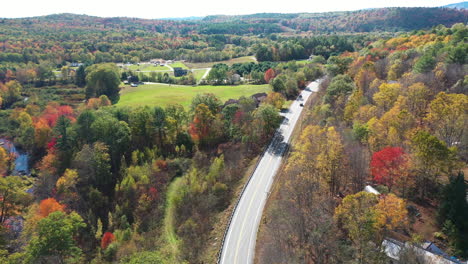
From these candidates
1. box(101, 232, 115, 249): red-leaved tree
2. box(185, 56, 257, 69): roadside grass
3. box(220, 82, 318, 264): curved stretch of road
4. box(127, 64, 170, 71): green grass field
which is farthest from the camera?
box(185, 56, 257, 69): roadside grass

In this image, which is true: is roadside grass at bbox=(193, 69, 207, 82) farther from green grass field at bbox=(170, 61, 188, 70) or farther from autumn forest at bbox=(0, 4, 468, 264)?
autumn forest at bbox=(0, 4, 468, 264)

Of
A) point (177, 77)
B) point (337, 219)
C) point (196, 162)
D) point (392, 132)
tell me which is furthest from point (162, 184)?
point (177, 77)

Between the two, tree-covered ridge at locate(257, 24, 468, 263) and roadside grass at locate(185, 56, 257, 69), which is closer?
tree-covered ridge at locate(257, 24, 468, 263)

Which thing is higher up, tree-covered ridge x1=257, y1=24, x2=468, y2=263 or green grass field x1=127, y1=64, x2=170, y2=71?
green grass field x1=127, y1=64, x2=170, y2=71

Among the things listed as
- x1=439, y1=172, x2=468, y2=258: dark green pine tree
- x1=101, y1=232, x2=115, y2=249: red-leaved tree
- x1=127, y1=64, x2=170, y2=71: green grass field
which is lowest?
x1=101, y1=232, x2=115, y2=249: red-leaved tree

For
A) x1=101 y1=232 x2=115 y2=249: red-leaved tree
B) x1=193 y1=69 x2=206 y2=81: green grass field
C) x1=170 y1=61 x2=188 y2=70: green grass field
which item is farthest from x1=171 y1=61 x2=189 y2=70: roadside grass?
x1=101 y1=232 x2=115 y2=249: red-leaved tree

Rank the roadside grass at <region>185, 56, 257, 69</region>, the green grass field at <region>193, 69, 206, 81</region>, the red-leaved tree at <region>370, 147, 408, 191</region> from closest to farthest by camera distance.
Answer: the red-leaved tree at <region>370, 147, 408, 191</region> < the green grass field at <region>193, 69, 206, 81</region> < the roadside grass at <region>185, 56, 257, 69</region>

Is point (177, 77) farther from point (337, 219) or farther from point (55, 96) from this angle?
point (337, 219)

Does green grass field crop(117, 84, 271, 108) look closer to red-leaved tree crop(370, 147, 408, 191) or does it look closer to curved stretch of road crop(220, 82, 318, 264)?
curved stretch of road crop(220, 82, 318, 264)
